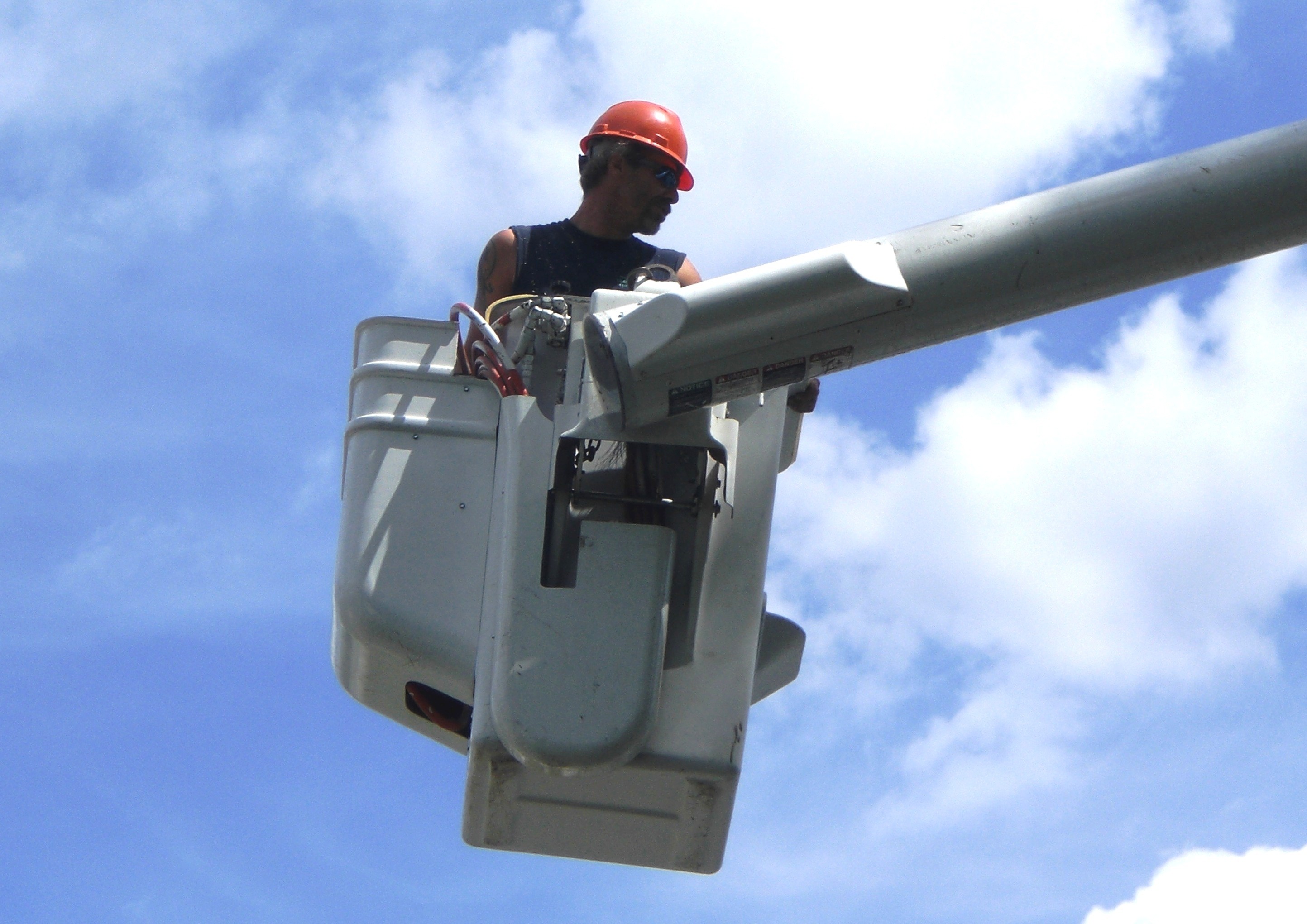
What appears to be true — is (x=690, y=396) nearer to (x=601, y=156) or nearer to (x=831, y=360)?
(x=831, y=360)

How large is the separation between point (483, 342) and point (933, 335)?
1286 millimetres

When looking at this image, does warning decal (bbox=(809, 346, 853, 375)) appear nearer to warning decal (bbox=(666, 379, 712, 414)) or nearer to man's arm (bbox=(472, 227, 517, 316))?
warning decal (bbox=(666, 379, 712, 414))

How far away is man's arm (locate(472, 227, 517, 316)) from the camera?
19.3 feet

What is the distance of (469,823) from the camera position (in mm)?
4828

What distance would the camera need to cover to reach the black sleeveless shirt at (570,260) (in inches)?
230

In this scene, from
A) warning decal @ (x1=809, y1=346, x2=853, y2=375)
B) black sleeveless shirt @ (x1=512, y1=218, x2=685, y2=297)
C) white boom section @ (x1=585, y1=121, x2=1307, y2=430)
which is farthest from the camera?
black sleeveless shirt @ (x1=512, y1=218, x2=685, y2=297)

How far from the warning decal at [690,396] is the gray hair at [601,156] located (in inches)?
66.4

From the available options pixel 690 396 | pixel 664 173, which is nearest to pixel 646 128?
pixel 664 173

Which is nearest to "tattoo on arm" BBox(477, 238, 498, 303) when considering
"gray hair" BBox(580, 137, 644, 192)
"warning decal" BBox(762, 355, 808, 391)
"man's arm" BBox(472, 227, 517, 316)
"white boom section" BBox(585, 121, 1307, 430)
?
"man's arm" BBox(472, 227, 517, 316)

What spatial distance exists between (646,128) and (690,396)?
1.76 m

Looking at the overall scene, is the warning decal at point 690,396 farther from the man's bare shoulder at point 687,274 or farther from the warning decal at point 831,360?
the man's bare shoulder at point 687,274

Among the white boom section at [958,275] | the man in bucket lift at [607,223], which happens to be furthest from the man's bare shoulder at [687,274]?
the white boom section at [958,275]

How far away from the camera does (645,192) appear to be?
594 centimetres

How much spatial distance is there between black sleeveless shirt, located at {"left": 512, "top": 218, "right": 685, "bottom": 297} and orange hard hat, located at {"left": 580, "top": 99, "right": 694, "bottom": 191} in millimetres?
287
